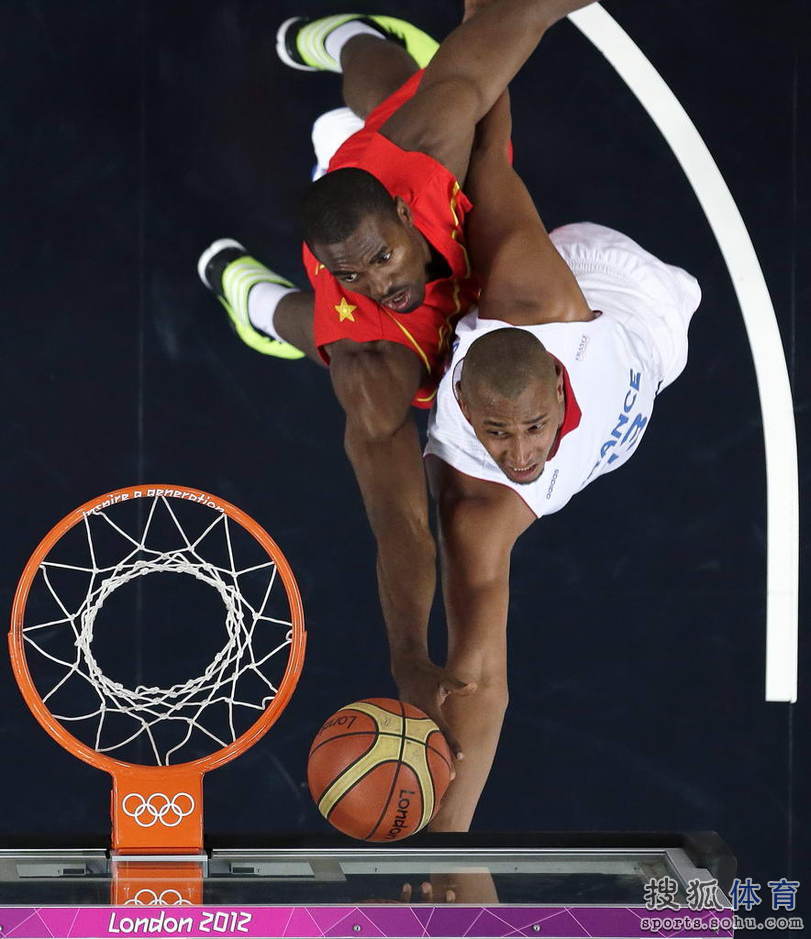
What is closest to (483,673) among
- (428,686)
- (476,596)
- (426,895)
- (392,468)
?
(476,596)

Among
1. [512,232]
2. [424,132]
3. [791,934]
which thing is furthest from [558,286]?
[791,934]

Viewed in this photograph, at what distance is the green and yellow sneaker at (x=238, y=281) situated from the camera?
16.1ft

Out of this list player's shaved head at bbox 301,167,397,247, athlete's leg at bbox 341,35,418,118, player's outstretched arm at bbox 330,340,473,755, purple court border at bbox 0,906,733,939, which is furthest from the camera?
athlete's leg at bbox 341,35,418,118

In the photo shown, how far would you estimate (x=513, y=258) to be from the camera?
3838 mm

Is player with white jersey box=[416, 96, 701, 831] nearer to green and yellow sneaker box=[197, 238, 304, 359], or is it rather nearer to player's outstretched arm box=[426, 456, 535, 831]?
player's outstretched arm box=[426, 456, 535, 831]

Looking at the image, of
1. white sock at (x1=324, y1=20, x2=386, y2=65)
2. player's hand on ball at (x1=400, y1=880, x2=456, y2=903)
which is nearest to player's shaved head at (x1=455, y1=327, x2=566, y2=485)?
player's hand on ball at (x1=400, y1=880, x2=456, y2=903)

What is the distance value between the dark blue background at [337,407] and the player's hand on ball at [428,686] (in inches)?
51.4

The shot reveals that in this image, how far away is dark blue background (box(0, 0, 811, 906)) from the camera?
5078 millimetres

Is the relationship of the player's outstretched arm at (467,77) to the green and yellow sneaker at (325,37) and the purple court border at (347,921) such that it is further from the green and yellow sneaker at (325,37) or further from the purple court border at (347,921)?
the purple court border at (347,921)

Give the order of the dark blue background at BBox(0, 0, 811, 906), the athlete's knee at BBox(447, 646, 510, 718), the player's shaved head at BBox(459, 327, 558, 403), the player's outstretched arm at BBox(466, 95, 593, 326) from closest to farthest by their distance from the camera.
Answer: the player's shaved head at BBox(459, 327, 558, 403)
the player's outstretched arm at BBox(466, 95, 593, 326)
the athlete's knee at BBox(447, 646, 510, 718)
the dark blue background at BBox(0, 0, 811, 906)

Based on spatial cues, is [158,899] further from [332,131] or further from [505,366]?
[332,131]

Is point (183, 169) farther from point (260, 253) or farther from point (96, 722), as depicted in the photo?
point (96, 722)

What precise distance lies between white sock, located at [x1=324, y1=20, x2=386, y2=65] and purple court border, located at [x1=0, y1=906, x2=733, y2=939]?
2.98m

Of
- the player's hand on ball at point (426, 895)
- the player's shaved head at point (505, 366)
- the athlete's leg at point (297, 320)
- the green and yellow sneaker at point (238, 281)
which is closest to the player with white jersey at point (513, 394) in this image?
the player's shaved head at point (505, 366)
